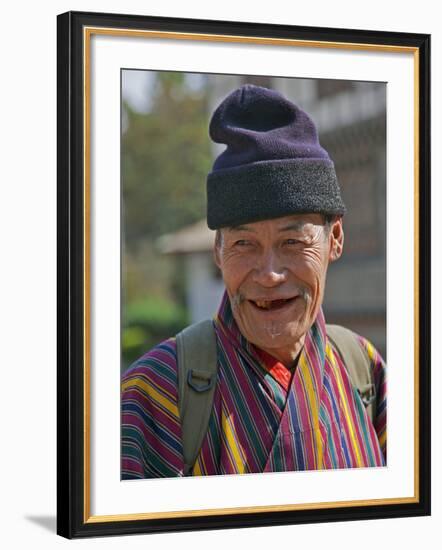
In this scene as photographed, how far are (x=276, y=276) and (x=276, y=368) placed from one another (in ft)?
1.30

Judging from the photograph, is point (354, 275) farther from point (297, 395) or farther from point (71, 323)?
point (71, 323)

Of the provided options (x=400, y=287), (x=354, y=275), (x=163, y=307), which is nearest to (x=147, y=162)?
(x=163, y=307)

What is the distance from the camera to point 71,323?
161 inches

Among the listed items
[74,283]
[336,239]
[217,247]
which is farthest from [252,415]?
[74,283]

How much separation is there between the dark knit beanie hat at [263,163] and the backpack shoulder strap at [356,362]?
0.57 metres

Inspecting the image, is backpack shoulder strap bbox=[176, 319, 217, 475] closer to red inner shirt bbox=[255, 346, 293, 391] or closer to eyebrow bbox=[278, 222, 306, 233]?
red inner shirt bbox=[255, 346, 293, 391]

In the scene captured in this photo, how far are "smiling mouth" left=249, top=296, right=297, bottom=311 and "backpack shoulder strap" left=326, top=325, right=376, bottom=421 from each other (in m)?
0.31

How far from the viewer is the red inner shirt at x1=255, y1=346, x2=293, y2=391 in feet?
14.8

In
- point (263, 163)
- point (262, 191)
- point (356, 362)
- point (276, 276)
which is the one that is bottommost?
point (356, 362)

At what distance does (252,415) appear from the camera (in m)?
4.45

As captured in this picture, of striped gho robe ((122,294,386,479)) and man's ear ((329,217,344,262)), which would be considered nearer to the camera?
striped gho robe ((122,294,386,479))

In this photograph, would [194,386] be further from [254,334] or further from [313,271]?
[313,271]

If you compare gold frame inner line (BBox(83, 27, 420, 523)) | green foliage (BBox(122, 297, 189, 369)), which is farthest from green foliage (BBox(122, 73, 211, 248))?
gold frame inner line (BBox(83, 27, 420, 523))

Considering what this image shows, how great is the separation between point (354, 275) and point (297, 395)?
5.16 ft
